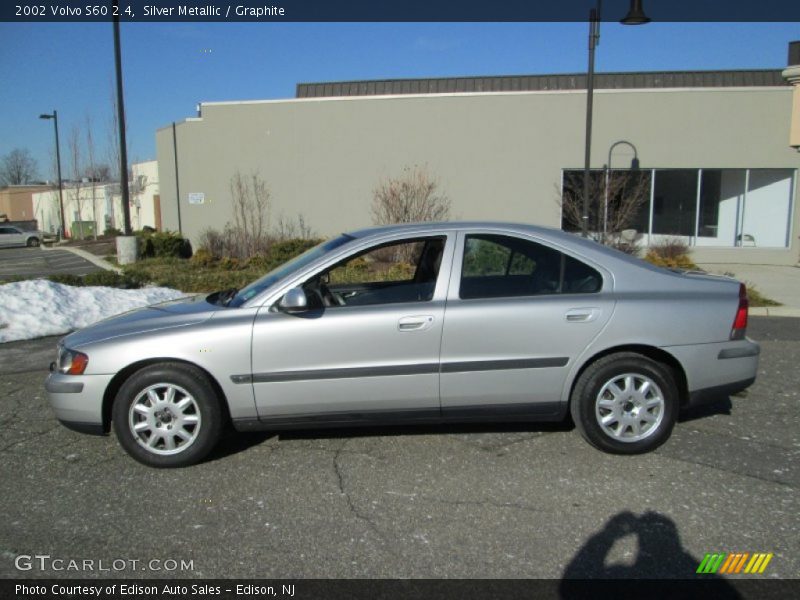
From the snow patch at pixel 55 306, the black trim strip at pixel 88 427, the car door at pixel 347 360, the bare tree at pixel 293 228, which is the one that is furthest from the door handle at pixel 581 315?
the bare tree at pixel 293 228

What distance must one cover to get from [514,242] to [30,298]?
8.08 meters

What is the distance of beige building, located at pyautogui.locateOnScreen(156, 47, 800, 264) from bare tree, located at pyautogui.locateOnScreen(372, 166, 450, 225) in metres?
0.35

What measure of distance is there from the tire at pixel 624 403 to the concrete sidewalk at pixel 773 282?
22.0 ft

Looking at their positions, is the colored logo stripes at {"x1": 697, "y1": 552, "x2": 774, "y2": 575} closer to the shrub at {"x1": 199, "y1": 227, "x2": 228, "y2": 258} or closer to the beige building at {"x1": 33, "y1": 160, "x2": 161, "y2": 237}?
the shrub at {"x1": 199, "y1": 227, "x2": 228, "y2": 258}

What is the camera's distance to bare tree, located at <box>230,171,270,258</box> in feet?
64.6

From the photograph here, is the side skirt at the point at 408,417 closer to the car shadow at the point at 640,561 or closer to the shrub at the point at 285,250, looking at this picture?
the car shadow at the point at 640,561

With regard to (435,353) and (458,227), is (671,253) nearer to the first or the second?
(458,227)

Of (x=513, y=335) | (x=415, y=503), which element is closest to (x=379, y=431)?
(x=415, y=503)

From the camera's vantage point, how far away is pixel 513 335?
441cm

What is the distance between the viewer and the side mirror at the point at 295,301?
420 cm

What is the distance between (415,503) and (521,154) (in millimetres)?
15804

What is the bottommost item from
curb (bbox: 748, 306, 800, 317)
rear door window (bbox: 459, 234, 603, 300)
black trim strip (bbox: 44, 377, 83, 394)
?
curb (bbox: 748, 306, 800, 317)

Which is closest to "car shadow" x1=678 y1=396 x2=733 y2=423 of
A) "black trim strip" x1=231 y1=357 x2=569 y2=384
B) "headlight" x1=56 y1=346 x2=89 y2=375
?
"black trim strip" x1=231 y1=357 x2=569 y2=384
